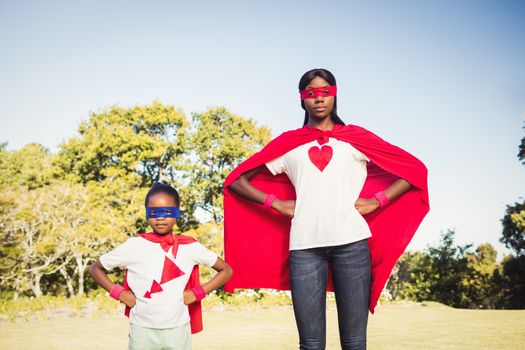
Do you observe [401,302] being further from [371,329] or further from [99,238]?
[99,238]

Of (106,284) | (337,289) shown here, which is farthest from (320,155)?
(106,284)

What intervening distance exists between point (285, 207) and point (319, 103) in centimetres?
75

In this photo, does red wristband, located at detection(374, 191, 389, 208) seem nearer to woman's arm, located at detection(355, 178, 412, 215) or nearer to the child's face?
woman's arm, located at detection(355, 178, 412, 215)

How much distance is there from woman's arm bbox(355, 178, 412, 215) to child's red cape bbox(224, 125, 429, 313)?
58 millimetres

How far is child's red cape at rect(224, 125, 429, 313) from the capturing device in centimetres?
361

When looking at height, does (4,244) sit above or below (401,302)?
above

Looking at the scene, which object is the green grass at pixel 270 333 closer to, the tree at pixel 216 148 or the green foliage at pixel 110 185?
the green foliage at pixel 110 185

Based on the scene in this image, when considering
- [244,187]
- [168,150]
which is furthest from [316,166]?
[168,150]

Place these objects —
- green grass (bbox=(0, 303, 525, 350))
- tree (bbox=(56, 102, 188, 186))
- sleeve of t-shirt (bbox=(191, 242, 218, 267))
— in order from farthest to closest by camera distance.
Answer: tree (bbox=(56, 102, 188, 186)) → green grass (bbox=(0, 303, 525, 350)) → sleeve of t-shirt (bbox=(191, 242, 218, 267))

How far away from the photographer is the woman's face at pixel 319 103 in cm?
349

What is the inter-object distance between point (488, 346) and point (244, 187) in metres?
7.47

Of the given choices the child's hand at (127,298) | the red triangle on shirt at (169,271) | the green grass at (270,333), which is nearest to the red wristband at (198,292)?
the red triangle on shirt at (169,271)

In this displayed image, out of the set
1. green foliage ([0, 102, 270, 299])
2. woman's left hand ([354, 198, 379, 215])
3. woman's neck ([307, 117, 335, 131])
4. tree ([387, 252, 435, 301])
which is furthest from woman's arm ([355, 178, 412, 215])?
tree ([387, 252, 435, 301])

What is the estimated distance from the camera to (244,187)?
3.76 meters
